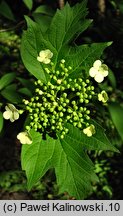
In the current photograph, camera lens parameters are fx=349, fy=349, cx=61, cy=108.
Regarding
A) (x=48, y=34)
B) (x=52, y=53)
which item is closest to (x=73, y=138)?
(x=52, y=53)

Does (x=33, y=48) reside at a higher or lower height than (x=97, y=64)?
higher

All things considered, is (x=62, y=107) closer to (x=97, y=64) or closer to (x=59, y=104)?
(x=59, y=104)

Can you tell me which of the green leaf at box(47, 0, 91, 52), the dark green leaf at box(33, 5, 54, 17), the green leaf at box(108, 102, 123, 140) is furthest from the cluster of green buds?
the dark green leaf at box(33, 5, 54, 17)

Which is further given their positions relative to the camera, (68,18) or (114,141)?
(114,141)

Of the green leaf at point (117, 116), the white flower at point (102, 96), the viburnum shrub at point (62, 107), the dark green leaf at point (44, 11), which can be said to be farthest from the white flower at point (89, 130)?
the dark green leaf at point (44, 11)

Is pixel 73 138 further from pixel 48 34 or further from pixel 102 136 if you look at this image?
pixel 48 34

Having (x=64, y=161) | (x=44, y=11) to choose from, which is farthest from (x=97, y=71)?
(x=44, y=11)
